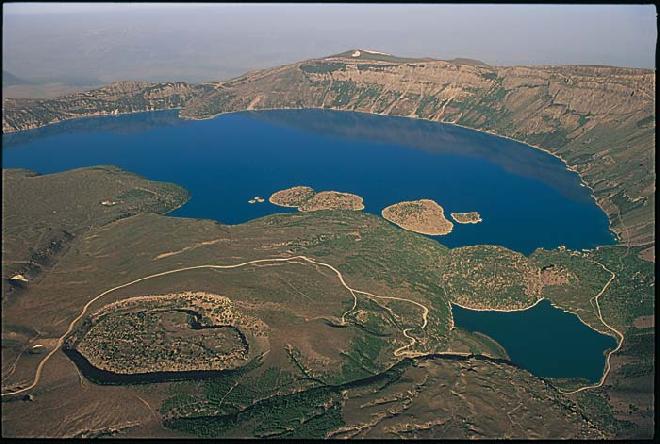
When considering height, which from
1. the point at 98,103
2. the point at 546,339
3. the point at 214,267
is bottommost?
the point at 546,339

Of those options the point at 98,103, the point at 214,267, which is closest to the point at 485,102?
the point at 214,267

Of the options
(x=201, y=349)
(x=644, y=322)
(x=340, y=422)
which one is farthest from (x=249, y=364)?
(x=644, y=322)

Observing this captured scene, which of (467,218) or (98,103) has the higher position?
(98,103)

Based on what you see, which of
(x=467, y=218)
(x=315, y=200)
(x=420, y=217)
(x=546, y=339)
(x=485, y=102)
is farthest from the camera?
(x=485, y=102)

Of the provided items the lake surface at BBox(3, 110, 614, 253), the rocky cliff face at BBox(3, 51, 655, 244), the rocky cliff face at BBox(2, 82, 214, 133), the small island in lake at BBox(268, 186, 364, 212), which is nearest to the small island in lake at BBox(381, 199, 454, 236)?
the lake surface at BBox(3, 110, 614, 253)

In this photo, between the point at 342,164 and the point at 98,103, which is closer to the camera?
the point at 342,164

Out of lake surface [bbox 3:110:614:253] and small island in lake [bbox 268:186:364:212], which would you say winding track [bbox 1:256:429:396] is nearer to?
lake surface [bbox 3:110:614:253]

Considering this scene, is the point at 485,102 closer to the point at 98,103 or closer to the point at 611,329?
the point at 611,329
